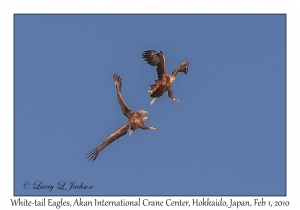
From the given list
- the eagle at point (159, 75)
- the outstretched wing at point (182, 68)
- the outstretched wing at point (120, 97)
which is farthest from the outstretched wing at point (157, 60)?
the outstretched wing at point (120, 97)

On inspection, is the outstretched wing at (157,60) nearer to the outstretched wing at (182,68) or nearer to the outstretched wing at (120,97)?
the outstretched wing at (182,68)

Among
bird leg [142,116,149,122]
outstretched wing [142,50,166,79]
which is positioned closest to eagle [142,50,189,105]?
outstretched wing [142,50,166,79]

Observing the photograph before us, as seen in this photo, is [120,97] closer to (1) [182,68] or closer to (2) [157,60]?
(2) [157,60]

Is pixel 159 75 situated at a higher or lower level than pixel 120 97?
higher

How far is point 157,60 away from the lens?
23.8 meters

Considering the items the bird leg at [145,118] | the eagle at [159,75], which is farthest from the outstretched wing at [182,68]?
the bird leg at [145,118]

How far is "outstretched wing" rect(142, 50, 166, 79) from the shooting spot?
23.6 metres

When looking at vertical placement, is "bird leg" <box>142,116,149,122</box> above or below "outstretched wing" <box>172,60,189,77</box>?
below

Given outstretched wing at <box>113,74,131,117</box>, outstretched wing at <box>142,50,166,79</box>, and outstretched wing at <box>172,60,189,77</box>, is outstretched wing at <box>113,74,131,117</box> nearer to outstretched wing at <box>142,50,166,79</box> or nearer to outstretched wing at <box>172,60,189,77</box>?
outstretched wing at <box>142,50,166,79</box>

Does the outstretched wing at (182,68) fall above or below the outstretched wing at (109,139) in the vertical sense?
above

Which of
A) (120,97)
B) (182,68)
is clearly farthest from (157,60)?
(120,97)

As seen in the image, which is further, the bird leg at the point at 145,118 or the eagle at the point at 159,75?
the eagle at the point at 159,75

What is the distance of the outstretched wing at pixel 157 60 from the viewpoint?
930 inches
